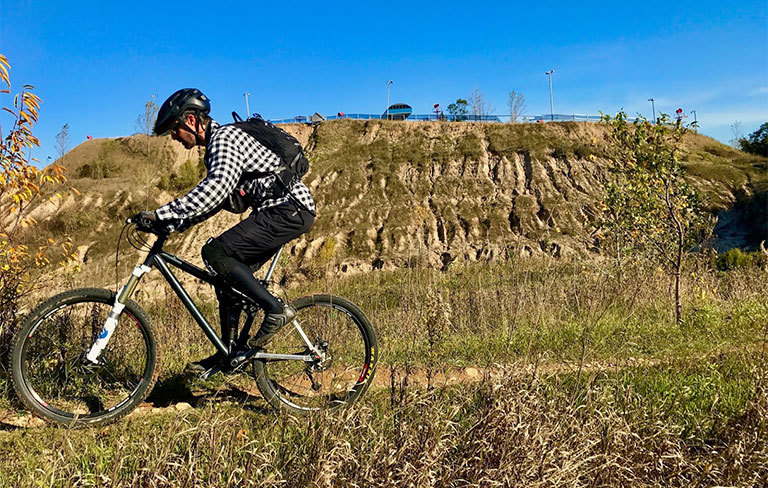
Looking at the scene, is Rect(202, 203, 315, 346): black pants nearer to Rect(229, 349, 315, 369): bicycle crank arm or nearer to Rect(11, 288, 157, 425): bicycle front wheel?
Rect(229, 349, 315, 369): bicycle crank arm

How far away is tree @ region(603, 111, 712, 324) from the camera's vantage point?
8062 mm

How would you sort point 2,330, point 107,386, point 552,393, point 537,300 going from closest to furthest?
point 552,393
point 107,386
point 2,330
point 537,300

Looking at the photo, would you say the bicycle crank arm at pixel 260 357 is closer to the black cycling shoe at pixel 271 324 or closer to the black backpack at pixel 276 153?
the black cycling shoe at pixel 271 324

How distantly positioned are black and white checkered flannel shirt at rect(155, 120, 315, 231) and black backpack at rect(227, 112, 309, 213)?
34 mm

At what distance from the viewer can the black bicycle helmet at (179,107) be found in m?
3.94

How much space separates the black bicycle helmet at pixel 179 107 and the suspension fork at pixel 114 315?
1.07 meters

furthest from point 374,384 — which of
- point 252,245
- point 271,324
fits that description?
point 252,245

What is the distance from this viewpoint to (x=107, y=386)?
4211 millimetres

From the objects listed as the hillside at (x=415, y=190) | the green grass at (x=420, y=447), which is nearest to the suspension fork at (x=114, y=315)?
the green grass at (x=420, y=447)

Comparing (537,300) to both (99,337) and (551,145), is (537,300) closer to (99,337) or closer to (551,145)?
(99,337)

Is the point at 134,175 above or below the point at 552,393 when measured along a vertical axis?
above

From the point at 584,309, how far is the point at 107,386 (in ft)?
19.2

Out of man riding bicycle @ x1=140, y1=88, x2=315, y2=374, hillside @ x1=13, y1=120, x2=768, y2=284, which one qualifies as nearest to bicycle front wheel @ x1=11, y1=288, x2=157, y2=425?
man riding bicycle @ x1=140, y1=88, x2=315, y2=374

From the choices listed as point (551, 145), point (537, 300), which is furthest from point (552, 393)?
point (551, 145)
